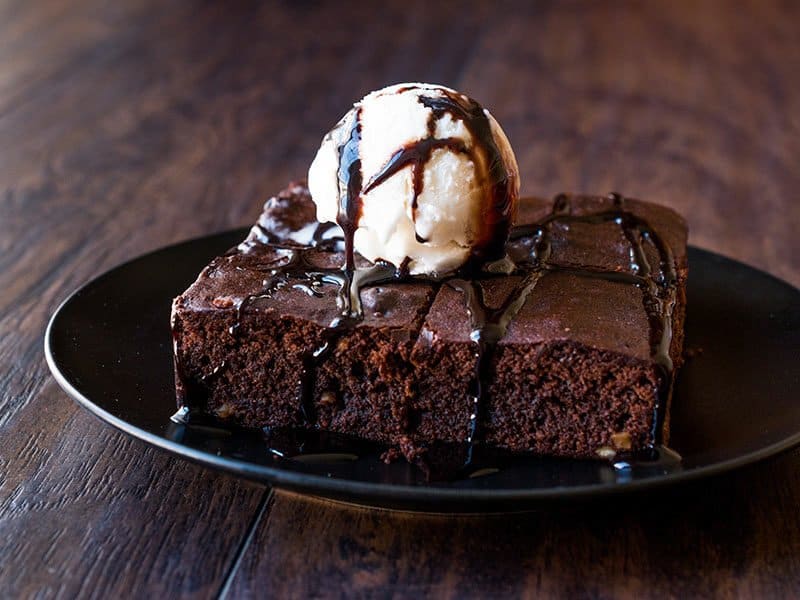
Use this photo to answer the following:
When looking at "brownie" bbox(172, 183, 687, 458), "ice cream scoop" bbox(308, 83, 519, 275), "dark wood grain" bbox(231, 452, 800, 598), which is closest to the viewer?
"dark wood grain" bbox(231, 452, 800, 598)

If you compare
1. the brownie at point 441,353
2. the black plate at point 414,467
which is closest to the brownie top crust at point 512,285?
the brownie at point 441,353

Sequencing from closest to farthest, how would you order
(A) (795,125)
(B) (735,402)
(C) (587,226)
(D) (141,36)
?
(B) (735,402), (C) (587,226), (A) (795,125), (D) (141,36)

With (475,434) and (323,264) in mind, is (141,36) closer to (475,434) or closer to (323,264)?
(323,264)

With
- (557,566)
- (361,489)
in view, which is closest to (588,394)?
(557,566)

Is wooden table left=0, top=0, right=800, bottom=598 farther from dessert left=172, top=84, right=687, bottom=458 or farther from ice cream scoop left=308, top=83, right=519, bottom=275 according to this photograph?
ice cream scoop left=308, top=83, right=519, bottom=275

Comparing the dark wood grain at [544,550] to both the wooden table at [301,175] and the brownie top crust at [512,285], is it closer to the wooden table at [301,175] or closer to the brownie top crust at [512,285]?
the wooden table at [301,175]

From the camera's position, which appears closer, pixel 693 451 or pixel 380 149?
pixel 693 451

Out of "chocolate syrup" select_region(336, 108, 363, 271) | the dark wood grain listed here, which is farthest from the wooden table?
"chocolate syrup" select_region(336, 108, 363, 271)
